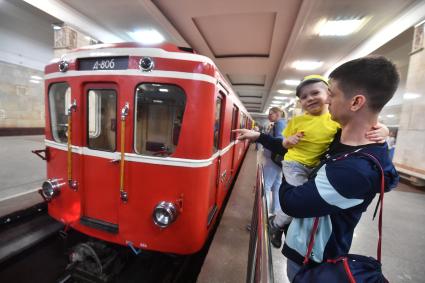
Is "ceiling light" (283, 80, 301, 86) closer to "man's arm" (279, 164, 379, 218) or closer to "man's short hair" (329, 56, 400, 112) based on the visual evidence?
"man's short hair" (329, 56, 400, 112)

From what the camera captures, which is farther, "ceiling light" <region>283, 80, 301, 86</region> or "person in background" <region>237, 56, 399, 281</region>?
"ceiling light" <region>283, 80, 301, 86</region>

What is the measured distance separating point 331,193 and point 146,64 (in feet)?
5.93

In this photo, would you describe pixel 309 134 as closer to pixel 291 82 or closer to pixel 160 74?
pixel 160 74

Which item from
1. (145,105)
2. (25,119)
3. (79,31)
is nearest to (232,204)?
(145,105)

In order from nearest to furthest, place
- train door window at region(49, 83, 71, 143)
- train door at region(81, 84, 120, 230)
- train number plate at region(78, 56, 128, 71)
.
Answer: train number plate at region(78, 56, 128, 71) → train door at region(81, 84, 120, 230) → train door window at region(49, 83, 71, 143)

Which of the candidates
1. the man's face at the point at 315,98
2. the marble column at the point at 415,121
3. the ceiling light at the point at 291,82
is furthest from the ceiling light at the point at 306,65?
the man's face at the point at 315,98

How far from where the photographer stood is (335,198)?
36.0 inches

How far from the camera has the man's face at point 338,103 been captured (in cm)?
106

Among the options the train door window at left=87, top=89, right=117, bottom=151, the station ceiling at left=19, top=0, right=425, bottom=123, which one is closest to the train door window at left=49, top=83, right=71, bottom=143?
the train door window at left=87, top=89, right=117, bottom=151

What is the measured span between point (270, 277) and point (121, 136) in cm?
173

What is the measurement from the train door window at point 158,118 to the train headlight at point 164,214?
519 millimetres

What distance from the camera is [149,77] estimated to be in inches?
78.4

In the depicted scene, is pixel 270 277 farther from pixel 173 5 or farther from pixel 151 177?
pixel 173 5

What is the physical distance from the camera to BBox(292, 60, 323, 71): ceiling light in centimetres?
902
